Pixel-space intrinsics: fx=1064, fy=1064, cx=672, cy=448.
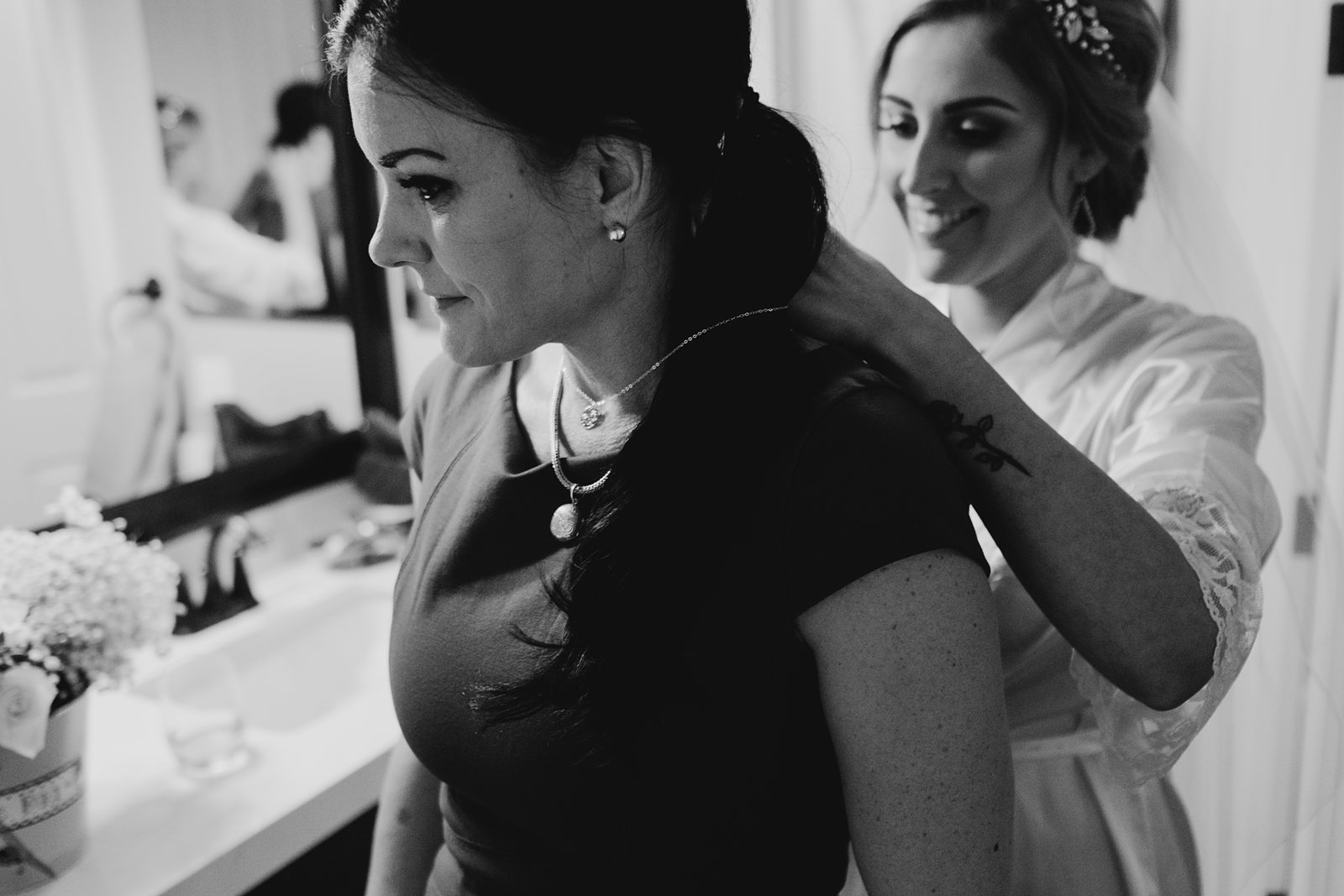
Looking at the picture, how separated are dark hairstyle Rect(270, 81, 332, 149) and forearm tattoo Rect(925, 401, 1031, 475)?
162 centimetres

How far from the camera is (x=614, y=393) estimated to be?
32.6 inches

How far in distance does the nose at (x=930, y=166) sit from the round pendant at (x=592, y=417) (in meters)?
0.52

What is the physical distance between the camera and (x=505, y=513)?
2.71ft

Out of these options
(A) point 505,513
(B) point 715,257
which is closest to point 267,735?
(A) point 505,513

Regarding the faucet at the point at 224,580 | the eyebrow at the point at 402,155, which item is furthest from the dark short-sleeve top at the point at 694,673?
the faucet at the point at 224,580

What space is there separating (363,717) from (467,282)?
2.80 feet

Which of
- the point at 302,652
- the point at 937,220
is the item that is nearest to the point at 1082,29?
the point at 937,220

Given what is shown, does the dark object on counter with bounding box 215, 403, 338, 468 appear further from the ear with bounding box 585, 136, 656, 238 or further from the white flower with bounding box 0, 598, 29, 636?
the ear with bounding box 585, 136, 656, 238

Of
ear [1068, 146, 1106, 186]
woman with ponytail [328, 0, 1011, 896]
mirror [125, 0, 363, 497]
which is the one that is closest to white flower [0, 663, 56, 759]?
woman with ponytail [328, 0, 1011, 896]

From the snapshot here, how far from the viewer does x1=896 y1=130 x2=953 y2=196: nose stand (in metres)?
1.15

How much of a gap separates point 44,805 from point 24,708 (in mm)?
126

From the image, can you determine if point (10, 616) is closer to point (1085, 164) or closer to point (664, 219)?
point (664, 219)

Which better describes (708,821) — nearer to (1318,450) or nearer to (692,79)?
(692,79)

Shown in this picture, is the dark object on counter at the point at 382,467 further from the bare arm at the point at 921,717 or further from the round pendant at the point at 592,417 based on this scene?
the bare arm at the point at 921,717
